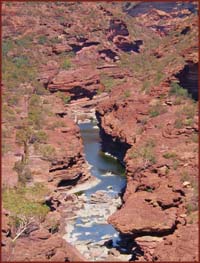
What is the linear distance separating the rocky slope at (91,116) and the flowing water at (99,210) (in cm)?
117

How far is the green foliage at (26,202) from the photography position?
2747 centimetres

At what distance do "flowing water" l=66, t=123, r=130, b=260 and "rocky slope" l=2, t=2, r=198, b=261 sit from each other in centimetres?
117

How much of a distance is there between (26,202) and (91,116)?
38157 mm

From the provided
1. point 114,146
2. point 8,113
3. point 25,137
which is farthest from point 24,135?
point 114,146

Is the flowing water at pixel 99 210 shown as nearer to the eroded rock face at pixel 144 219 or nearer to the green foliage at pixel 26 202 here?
the eroded rock face at pixel 144 219

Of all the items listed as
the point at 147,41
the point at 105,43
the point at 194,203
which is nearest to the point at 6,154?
the point at 194,203

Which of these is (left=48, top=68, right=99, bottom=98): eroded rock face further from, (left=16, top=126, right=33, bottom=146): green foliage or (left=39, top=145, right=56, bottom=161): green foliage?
(left=39, top=145, right=56, bottom=161): green foliage

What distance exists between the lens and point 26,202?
98.7 ft

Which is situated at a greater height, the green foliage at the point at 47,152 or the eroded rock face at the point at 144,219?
the eroded rock face at the point at 144,219

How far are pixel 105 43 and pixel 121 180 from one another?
46.1 m

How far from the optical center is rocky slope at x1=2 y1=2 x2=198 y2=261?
92.6 feet

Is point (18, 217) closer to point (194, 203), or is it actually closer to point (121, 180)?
point (194, 203)

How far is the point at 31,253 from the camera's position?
2405cm

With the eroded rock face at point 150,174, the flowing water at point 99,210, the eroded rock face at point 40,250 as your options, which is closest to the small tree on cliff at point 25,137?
the flowing water at point 99,210
